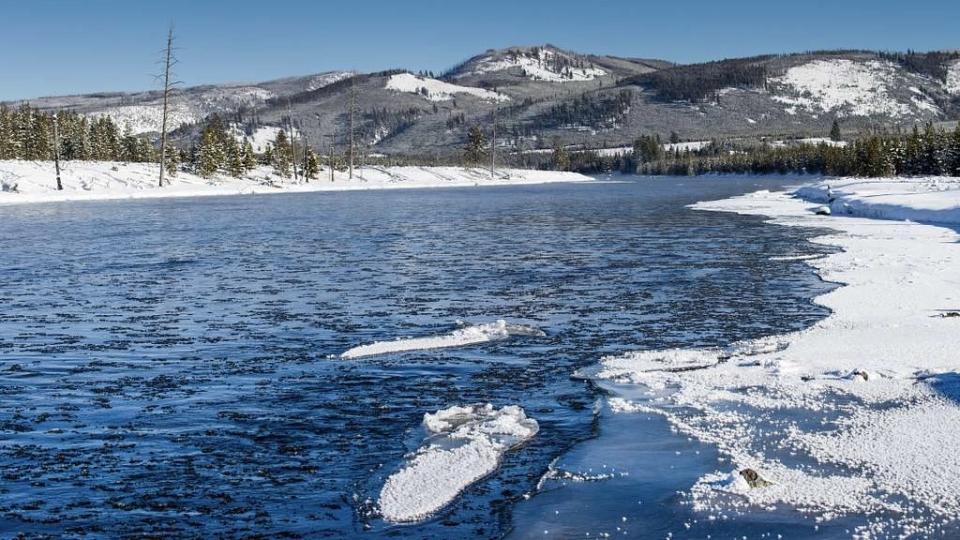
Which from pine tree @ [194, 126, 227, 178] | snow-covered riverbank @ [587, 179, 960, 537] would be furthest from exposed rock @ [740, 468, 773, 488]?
pine tree @ [194, 126, 227, 178]

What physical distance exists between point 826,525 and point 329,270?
18956 mm

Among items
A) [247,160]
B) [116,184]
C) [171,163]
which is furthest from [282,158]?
[116,184]

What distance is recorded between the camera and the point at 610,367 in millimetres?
12828

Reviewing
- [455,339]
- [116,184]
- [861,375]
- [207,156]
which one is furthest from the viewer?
[207,156]

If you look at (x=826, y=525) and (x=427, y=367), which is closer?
(x=826, y=525)

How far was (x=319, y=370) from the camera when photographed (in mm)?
12867

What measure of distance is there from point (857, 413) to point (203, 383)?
26.6ft

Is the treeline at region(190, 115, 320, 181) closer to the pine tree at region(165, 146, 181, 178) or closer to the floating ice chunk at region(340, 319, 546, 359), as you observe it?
the pine tree at region(165, 146, 181, 178)

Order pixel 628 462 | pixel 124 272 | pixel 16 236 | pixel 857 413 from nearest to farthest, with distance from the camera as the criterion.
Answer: pixel 628 462 < pixel 857 413 < pixel 124 272 < pixel 16 236

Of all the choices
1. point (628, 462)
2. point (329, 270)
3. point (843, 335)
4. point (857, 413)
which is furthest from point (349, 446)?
point (329, 270)

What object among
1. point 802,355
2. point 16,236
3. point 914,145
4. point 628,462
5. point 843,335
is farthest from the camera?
point 914,145

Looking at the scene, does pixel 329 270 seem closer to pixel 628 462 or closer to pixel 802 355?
pixel 802 355

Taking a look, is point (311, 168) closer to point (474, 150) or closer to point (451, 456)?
point (474, 150)

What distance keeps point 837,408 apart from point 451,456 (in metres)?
4.58
